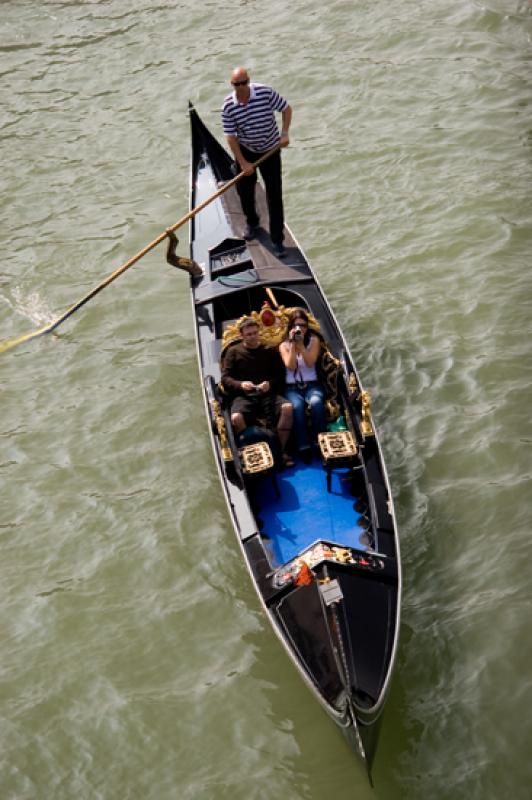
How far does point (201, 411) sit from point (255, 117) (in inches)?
94.6

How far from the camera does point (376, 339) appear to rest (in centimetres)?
713

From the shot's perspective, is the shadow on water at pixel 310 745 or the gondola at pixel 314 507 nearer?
the gondola at pixel 314 507

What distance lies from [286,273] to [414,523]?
92.9 inches

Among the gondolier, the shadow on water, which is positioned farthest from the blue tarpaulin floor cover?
the gondolier

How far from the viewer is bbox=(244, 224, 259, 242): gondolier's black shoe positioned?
286 inches

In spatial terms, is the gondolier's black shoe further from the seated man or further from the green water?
the seated man

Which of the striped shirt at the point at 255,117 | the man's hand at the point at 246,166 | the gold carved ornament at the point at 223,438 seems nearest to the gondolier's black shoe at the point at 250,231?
the man's hand at the point at 246,166

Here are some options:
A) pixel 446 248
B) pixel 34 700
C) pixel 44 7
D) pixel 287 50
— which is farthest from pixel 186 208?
pixel 44 7

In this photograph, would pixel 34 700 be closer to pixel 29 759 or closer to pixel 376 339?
pixel 29 759

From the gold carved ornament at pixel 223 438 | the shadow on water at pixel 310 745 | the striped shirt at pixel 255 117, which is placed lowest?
the shadow on water at pixel 310 745

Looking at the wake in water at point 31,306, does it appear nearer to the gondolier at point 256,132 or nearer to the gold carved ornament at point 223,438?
the gondolier at point 256,132

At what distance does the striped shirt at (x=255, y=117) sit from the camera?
257 inches

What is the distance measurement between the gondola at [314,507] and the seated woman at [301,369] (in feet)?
0.35

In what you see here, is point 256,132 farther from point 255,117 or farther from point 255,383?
point 255,383
